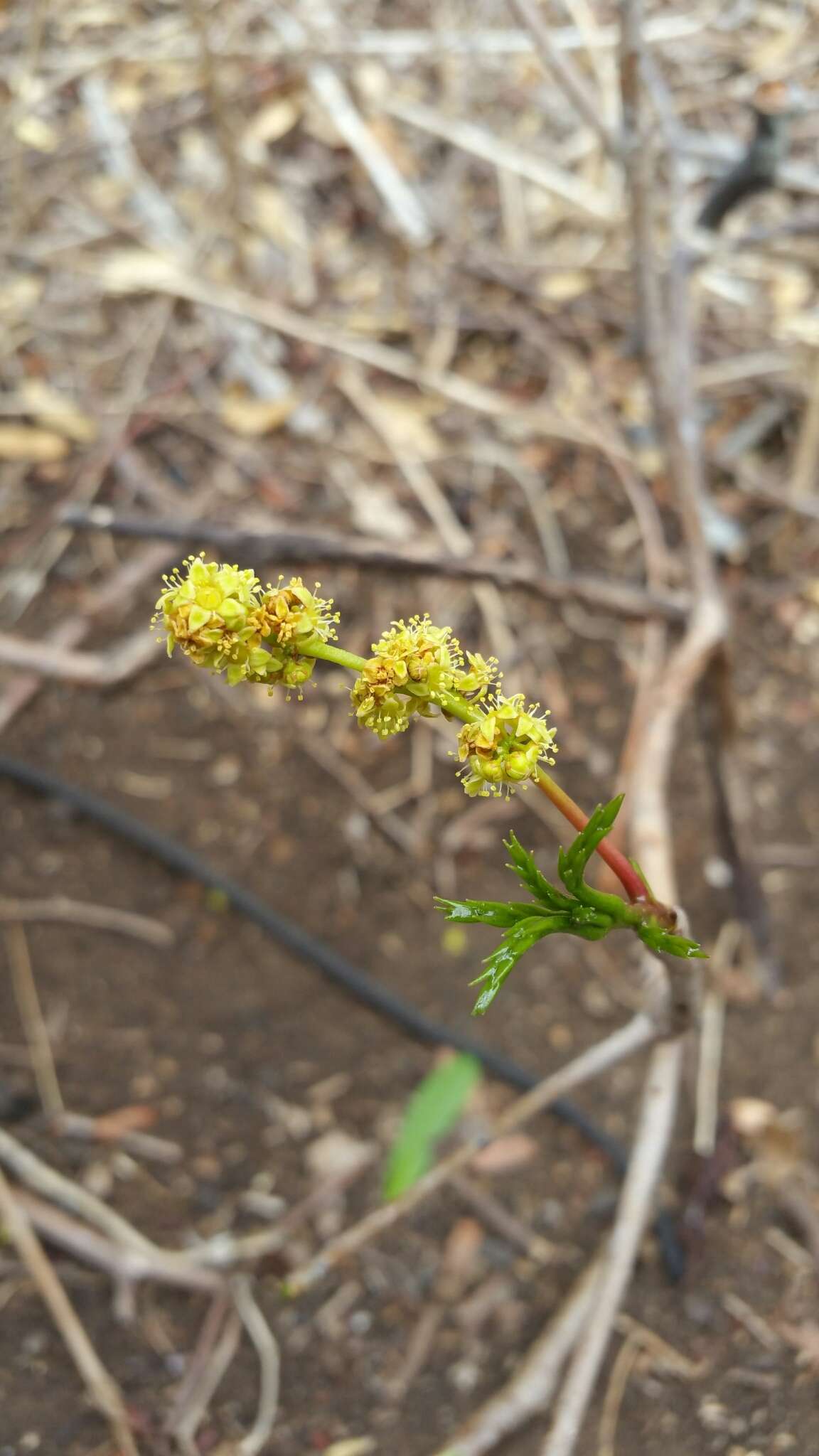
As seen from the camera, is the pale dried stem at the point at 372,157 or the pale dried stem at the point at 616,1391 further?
the pale dried stem at the point at 372,157

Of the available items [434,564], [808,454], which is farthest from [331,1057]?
[808,454]

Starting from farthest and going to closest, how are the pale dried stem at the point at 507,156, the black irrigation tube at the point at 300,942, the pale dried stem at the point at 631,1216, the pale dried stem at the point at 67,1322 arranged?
1. the pale dried stem at the point at 507,156
2. the black irrigation tube at the point at 300,942
3. the pale dried stem at the point at 67,1322
4. the pale dried stem at the point at 631,1216

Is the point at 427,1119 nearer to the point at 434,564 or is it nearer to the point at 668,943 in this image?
the point at 434,564

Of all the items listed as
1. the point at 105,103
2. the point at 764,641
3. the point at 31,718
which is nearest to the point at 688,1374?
the point at 764,641

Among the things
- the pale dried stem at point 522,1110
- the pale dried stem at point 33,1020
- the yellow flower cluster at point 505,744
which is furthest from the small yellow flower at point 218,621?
the pale dried stem at point 33,1020

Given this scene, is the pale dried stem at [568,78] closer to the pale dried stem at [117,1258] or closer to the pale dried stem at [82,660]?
the pale dried stem at [82,660]

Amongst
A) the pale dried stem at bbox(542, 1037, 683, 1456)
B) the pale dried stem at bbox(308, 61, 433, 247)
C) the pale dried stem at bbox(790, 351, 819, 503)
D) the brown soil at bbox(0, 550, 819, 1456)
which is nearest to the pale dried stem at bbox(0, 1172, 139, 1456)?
the brown soil at bbox(0, 550, 819, 1456)

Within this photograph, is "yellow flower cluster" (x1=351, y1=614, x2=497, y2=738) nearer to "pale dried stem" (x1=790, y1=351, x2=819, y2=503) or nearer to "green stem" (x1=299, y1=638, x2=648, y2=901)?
"green stem" (x1=299, y1=638, x2=648, y2=901)
